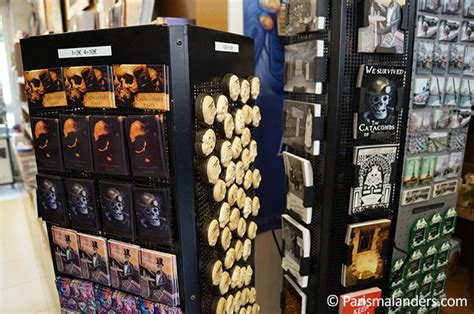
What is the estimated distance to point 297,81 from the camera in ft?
5.22

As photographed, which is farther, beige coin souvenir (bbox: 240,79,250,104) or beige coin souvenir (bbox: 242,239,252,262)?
beige coin souvenir (bbox: 242,239,252,262)

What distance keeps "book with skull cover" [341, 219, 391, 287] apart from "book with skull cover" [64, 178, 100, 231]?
1.06m

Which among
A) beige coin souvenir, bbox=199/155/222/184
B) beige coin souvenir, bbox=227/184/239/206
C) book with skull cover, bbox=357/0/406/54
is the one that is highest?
book with skull cover, bbox=357/0/406/54

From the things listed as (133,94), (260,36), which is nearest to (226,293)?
(133,94)

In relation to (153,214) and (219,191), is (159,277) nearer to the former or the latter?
(153,214)

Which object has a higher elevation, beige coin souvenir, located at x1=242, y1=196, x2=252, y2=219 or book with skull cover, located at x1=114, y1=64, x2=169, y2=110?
book with skull cover, located at x1=114, y1=64, x2=169, y2=110

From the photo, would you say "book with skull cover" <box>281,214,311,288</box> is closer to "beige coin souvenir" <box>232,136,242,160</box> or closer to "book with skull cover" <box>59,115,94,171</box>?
"beige coin souvenir" <box>232,136,242,160</box>

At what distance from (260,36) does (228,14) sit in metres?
0.25

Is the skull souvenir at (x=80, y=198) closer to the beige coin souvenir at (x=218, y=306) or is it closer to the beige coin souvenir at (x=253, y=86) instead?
the beige coin souvenir at (x=218, y=306)

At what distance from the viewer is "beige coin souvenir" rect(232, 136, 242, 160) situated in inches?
49.6

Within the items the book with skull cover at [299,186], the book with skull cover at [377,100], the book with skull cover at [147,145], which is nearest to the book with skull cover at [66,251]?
the book with skull cover at [147,145]

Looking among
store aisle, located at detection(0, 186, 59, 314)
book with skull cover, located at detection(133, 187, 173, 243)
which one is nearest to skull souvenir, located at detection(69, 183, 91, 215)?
book with skull cover, located at detection(133, 187, 173, 243)

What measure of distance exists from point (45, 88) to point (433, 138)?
183 centimetres

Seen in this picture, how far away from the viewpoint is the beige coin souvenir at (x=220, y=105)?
1.15 m
